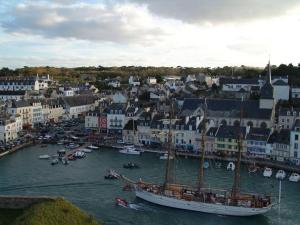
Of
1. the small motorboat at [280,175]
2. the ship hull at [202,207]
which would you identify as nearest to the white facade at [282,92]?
the small motorboat at [280,175]

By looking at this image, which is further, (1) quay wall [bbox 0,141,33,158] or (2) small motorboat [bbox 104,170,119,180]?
(1) quay wall [bbox 0,141,33,158]

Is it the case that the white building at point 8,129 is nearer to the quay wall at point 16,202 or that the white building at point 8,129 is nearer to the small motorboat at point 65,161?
the small motorboat at point 65,161

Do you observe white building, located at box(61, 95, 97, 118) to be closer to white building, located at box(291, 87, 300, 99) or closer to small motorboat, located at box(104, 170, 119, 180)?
white building, located at box(291, 87, 300, 99)

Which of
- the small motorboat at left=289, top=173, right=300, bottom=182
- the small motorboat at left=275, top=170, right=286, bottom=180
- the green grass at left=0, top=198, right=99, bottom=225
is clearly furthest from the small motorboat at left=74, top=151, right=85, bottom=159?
the green grass at left=0, top=198, right=99, bottom=225

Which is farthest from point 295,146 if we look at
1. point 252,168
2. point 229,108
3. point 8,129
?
point 8,129

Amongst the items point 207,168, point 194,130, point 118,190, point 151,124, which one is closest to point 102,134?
point 151,124

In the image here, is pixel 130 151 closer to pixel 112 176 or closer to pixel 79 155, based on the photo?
pixel 79 155
